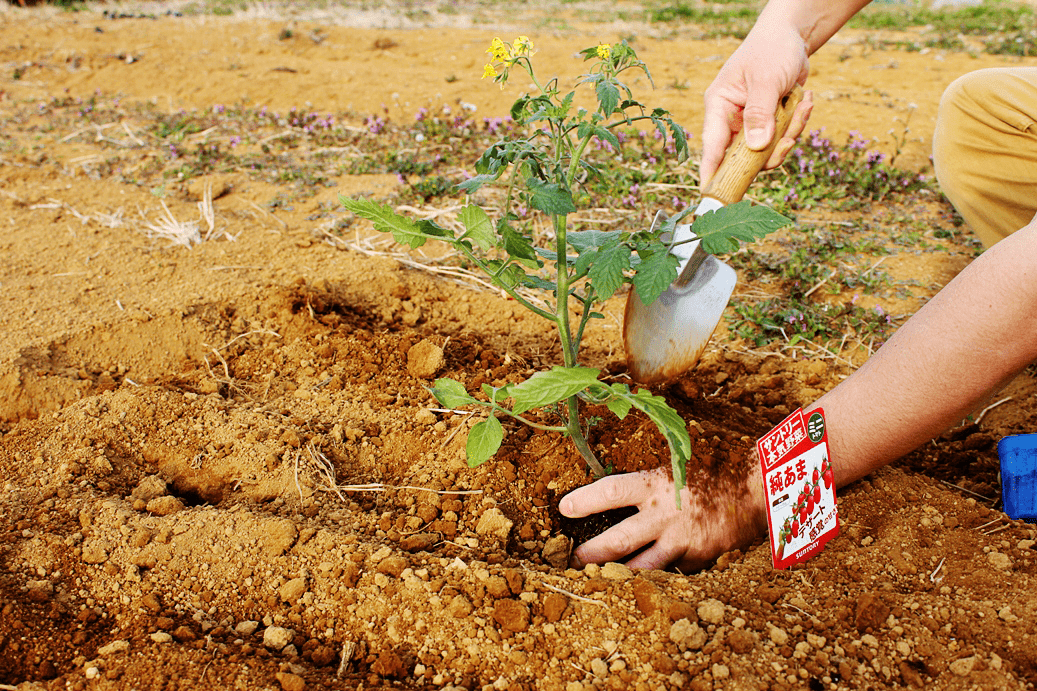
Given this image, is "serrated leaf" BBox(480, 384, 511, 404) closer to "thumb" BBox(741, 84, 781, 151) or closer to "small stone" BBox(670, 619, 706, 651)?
"small stone" BBox(670, 619, 706, 651)

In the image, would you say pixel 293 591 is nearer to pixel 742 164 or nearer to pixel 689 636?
pixel 689 636

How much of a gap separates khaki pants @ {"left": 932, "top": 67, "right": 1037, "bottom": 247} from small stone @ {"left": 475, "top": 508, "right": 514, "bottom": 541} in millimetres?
2053

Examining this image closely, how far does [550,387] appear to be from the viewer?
1.29 m

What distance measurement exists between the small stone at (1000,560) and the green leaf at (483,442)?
1.02 metres

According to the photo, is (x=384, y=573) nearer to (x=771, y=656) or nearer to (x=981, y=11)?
(x=771, y=656)

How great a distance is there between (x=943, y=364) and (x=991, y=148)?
1.49 metres

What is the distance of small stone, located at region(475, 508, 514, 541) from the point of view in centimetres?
162

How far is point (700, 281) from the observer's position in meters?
1.91

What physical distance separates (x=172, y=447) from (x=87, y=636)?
1.79 ft

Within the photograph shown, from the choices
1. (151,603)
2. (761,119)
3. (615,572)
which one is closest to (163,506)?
(151,603)

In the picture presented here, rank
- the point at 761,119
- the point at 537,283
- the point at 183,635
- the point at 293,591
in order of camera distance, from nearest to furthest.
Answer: the point at 183,635 → the point at 293,591 → the point at 537,283 → the point at 761,119

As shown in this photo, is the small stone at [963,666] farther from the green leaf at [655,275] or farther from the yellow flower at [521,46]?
the yellow flower at [521,46]

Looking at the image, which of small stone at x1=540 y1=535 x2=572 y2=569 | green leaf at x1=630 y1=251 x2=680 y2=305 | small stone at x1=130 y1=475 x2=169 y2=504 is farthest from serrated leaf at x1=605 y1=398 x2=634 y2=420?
small stone at x1=130 y1=475 x2=169 y2=504

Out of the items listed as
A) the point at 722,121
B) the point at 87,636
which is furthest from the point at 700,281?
the point at 87,636
